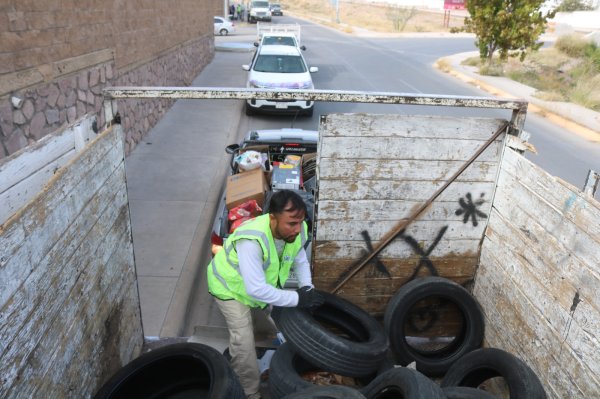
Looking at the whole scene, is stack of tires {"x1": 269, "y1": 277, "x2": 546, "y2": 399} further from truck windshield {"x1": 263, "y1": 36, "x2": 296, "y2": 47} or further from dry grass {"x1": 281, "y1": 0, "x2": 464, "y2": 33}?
dry grass {"x1": 281, "y1": 0, "x2": 464, "y2": 33}

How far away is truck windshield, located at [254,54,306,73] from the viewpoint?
14586 mm

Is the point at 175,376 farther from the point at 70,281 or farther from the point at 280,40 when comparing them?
the point at 280,40

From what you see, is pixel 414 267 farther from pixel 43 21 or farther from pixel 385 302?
pixel 43 21

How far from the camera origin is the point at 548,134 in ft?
45.9

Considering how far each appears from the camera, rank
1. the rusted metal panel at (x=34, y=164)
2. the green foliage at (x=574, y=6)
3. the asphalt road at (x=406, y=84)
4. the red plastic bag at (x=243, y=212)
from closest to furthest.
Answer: the rusted metal panel at (x=34, y=164) → the red plastic bag at (x=243, y=212) → the asphalt road at (x=406, y=84) → the green foliage at (x=574, y=6)

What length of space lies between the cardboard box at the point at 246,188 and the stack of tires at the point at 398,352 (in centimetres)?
182

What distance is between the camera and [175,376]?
11.1 feet

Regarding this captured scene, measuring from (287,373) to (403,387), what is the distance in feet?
3.00

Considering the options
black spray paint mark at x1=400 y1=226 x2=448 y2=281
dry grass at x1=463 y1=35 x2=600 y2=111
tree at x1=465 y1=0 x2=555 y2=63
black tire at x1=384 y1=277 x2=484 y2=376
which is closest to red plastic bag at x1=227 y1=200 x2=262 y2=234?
black spray paint mark at x1=400 y1=226 x2=448 y2=281

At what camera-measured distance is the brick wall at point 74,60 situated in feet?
17.8

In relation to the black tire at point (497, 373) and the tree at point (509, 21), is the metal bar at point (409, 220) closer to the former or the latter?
the black tire at point (497, 373)

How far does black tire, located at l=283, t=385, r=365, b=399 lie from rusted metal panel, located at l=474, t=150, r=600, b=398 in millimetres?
1409

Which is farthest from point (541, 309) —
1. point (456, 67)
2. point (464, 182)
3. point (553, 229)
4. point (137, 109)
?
point (456, 67)

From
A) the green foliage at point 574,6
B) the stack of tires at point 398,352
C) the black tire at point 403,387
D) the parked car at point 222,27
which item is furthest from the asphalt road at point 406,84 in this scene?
the green foliage at point 574,6
